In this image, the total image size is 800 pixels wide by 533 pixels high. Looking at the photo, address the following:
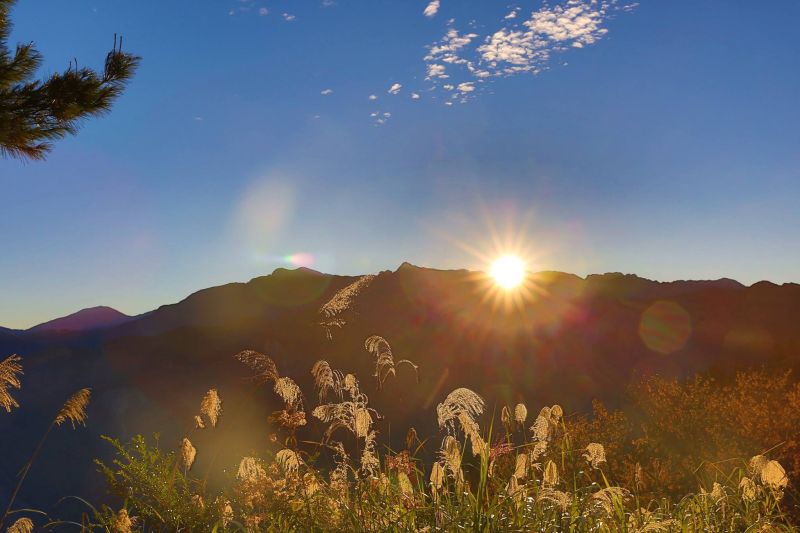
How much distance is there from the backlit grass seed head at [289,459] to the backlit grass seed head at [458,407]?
1.15 meters

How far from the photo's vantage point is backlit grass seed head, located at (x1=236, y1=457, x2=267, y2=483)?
517cm

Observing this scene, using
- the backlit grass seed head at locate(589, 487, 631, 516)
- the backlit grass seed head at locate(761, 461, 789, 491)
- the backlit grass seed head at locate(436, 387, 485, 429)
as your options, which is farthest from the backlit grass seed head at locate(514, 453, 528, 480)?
the backlit grass seed head at locate(761, 461, 789, 491)

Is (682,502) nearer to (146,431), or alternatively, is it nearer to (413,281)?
(146,431)

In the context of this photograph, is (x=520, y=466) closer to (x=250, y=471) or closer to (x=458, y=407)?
Result: (x=458, y=407)

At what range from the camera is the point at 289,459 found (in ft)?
Result: 16.7

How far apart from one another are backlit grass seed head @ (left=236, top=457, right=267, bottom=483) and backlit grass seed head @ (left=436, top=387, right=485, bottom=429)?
1.48m

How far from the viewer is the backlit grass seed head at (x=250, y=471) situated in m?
5.17

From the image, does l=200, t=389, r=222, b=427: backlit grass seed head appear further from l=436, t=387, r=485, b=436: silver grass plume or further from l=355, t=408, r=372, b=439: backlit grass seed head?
l=436, t=387, r=485, b=436: silver grass plume

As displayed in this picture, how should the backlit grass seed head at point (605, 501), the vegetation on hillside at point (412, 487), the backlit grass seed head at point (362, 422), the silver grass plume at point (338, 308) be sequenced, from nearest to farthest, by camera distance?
the backlit grass seed head at point (605, 501) < the vegetation on hillside at point (412, 487) < the backlit grass seed head at point (362, 422) < the silver grass plume at point (338, 308)

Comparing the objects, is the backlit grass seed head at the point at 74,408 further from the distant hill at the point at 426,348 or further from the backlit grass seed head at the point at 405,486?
the distant hill at the point at 426,348

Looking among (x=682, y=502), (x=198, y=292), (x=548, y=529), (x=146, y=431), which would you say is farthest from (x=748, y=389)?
(x=198, y=292)

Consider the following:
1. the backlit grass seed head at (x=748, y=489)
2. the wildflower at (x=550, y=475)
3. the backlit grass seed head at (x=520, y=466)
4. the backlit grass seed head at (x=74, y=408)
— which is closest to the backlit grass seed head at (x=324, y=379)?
the backlit grass seed head at (x=520, y=466)

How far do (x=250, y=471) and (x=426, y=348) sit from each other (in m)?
63.8

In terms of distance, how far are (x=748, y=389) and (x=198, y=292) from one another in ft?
296
